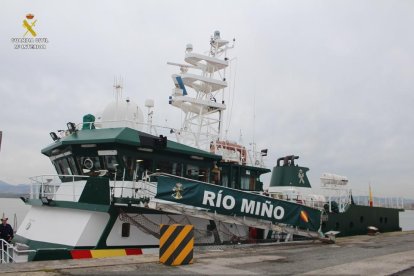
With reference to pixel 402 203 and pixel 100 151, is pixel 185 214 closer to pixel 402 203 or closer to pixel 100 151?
pixel 100 151

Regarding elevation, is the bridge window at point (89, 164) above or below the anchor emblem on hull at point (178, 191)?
Result: above

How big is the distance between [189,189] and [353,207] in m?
12.1

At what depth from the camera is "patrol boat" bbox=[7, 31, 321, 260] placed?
13.7 m

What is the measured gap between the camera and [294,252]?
13.9 m

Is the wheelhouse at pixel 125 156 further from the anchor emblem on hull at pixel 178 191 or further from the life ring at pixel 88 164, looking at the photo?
the anchor emblem on hull at pixel 178 191

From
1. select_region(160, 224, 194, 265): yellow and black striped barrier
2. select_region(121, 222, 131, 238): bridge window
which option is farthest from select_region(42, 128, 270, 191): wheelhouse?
select_region(160, 224, 194, 265): yellow and black striped barrier

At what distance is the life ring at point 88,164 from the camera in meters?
15.6

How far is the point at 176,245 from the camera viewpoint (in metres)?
10.7

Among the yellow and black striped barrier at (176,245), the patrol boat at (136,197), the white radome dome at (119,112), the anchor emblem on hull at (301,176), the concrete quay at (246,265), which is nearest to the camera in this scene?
the concrete quay at (246,265)

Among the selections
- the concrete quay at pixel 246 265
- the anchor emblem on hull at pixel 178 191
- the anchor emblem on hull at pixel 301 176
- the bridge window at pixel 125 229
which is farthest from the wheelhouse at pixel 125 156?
the anchor emblem on hull at pixel 301 176

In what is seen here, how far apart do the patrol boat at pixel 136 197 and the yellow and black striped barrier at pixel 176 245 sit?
2872mm

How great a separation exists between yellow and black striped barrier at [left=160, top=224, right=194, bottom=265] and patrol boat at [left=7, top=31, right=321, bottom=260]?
2872 millimetres

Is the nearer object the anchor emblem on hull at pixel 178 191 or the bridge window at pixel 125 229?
the bridge window at pixel 125 229

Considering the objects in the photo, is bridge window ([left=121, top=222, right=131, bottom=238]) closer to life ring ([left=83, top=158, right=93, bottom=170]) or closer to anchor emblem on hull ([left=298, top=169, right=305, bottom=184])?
life ring ([left=83, top=158, right=93, bottom=170])
